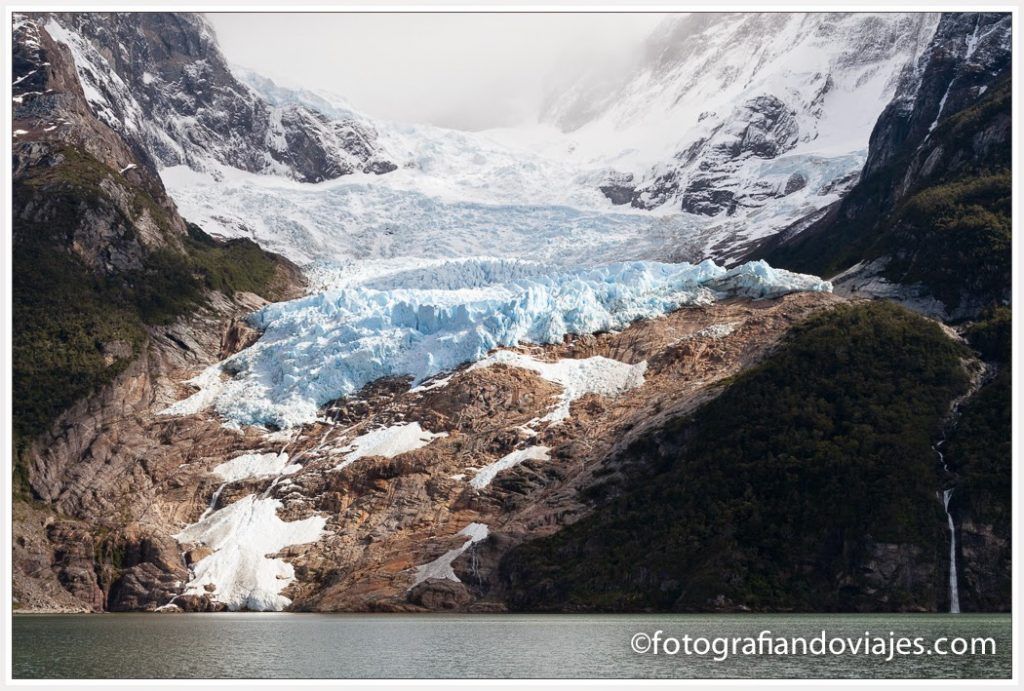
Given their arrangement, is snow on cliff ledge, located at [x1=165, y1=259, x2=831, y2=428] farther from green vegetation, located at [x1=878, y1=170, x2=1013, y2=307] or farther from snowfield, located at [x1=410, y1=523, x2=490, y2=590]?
snowfield, located at [x1=410, y1=523, x2=490, y2=590]

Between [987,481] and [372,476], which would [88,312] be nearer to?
[372,476]

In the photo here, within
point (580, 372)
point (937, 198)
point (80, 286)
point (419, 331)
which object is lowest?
point (580, 372)

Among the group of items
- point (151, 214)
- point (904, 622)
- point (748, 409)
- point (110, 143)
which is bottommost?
point (904, 622)

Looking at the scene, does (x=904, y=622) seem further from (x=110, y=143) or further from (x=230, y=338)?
(x=110, y=143)

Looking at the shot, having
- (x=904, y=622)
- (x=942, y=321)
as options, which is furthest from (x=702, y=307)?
(x=904, y=622)

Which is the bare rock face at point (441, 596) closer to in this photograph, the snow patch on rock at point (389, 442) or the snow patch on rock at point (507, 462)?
the snow patch on rock at point (507, 462)

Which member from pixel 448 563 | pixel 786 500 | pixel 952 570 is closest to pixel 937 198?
pixel 786 500

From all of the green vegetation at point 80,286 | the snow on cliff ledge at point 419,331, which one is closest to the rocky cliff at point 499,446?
the green vegetation at point 80,286
